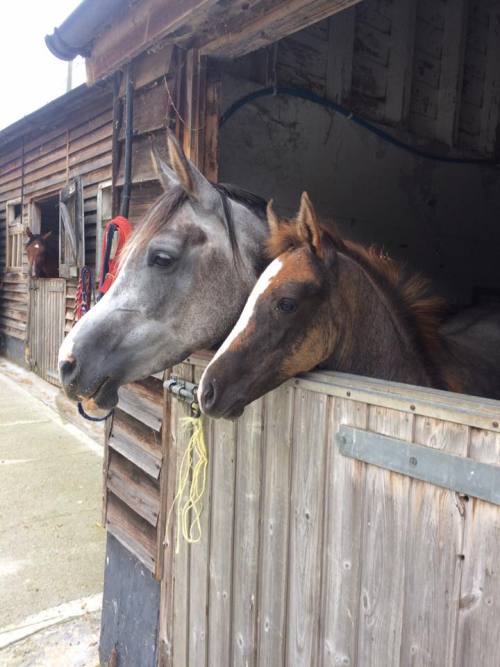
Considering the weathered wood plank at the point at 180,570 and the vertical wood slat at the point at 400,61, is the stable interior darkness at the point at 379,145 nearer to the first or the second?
the vertical wood slat at the point at 400,61

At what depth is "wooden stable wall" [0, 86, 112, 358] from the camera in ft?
19.7

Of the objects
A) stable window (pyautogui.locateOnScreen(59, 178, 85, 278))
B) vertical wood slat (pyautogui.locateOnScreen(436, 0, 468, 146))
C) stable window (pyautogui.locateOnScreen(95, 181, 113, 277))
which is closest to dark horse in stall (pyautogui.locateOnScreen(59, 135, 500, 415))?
vertical wood slat (pyautogui.locateOnScreen(436, 0, 468, 146))

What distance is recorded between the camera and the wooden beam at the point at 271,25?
1.84 metres

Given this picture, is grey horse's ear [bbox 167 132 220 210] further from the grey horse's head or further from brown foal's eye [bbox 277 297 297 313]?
brown foal's eye [bbox 277 297 297 313]

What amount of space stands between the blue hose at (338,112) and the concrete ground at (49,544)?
2886 mm

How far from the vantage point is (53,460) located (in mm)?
5250

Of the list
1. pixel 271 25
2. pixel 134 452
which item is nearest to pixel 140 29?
pixel 271 25

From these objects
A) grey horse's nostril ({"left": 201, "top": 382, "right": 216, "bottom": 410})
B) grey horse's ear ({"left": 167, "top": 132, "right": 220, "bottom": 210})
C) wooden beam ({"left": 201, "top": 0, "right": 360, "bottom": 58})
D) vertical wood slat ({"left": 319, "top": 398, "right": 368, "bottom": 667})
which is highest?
wooden beam ({"left": 201, "top": 0, "right": 360, "bottom": 58})

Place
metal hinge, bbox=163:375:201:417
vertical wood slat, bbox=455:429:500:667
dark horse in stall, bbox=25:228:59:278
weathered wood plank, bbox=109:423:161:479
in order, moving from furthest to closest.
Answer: dark horse in stall, bbox=25:228:59:278 → weathered wood plank, bbox=109:423:161:479 → metal hinge, bbox=163:375:201:417 → vertical wood slat, bbox=455:429:500:667

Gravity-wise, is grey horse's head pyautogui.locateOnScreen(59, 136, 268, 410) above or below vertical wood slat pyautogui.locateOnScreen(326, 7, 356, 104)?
below

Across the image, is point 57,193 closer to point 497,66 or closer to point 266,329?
point 497,66

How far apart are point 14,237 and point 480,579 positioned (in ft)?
31.3

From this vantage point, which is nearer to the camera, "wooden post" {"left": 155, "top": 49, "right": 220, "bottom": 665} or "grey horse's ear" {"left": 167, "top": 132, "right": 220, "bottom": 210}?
"grey horse's ear" {"left": 167, "top": 132, "right": 220, "bottom": 210}

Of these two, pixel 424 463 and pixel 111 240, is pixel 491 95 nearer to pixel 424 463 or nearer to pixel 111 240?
pixel 111 240
